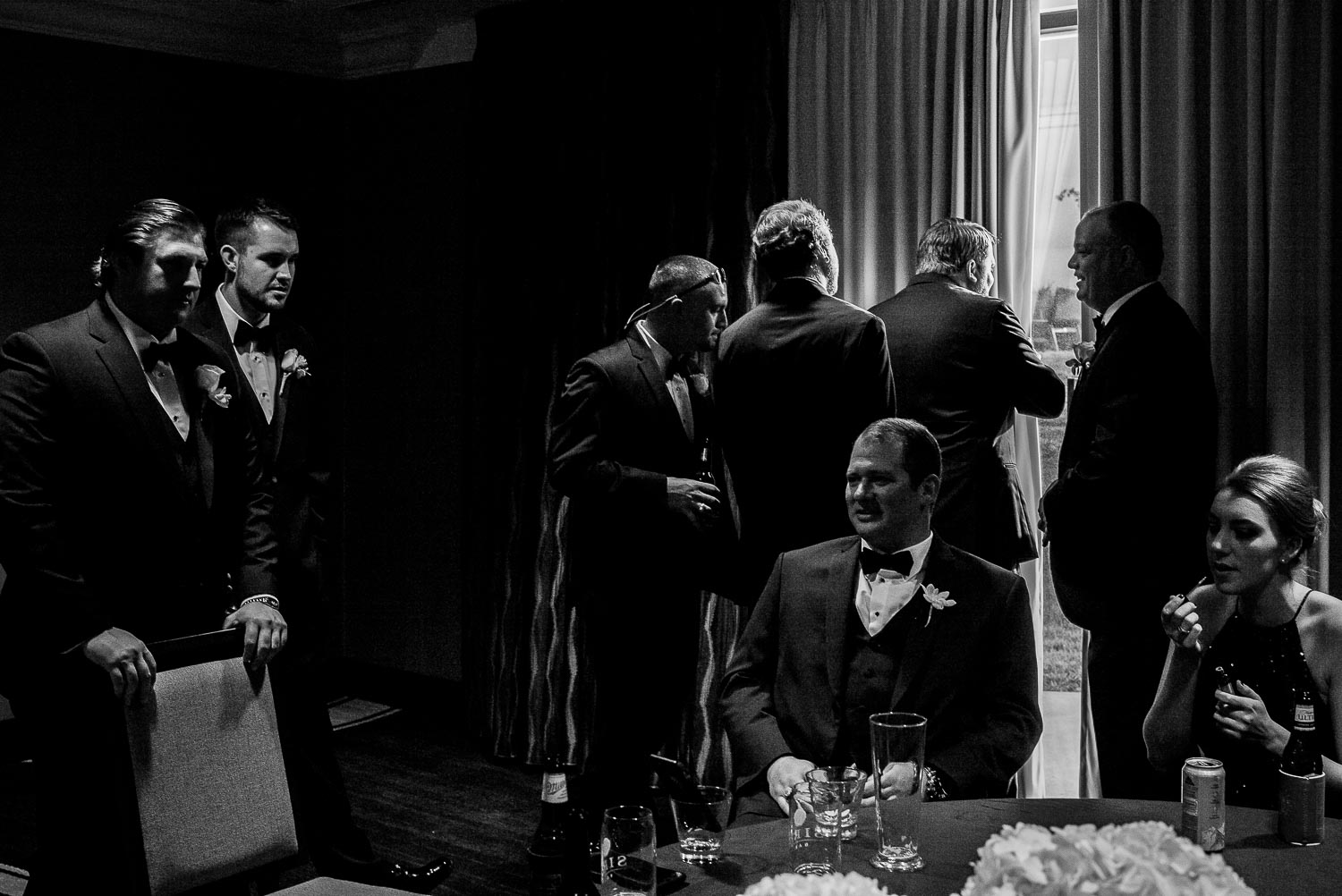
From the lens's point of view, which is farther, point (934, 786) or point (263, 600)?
point (263, 600)

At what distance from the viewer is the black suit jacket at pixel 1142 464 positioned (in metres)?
3.15

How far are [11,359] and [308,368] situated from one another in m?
0.88

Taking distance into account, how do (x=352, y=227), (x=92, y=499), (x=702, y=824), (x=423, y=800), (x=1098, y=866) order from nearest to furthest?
1. (x=1098, y=866)
2. (x=702, y=824)
3. (x=92, y=499)
4. (x=423, y=800)
5. (x=352, y=227)

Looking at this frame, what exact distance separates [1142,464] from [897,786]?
169 cm

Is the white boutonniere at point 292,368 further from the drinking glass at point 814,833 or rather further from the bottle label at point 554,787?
the drinking glass at point 814,833

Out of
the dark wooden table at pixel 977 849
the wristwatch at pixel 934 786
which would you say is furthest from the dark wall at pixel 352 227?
the dark wooden table at pixel 977 849

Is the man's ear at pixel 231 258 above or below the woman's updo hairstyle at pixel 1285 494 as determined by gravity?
above

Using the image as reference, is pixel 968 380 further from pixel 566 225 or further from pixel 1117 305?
pixel 566 225

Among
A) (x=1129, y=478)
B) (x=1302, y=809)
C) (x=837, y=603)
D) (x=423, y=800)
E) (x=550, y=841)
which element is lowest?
(x=423, y=800)

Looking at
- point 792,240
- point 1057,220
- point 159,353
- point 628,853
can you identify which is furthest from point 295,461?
point 1057,220

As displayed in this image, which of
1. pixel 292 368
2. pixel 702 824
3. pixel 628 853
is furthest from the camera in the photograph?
pixel 292 368

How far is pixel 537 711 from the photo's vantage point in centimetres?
501

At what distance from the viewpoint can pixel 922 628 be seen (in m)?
2.50

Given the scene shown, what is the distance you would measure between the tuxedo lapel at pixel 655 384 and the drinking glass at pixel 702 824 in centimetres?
184
